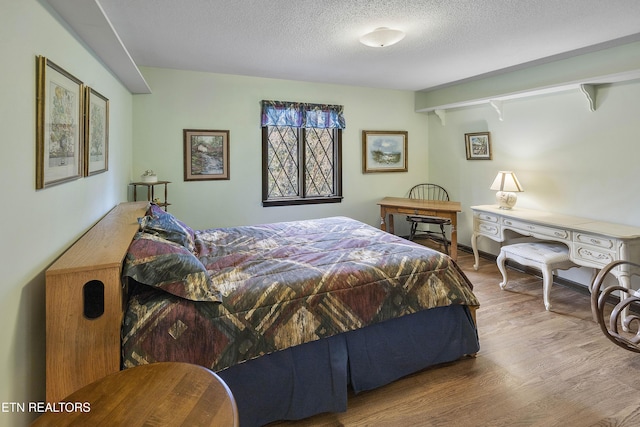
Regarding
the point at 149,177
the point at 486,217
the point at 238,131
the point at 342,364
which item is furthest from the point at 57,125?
the point at 486,217

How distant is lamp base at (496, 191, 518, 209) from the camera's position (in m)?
3.83

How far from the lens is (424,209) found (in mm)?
4312

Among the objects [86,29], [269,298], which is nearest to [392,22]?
[86,29]

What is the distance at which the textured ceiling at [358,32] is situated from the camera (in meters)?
2.25

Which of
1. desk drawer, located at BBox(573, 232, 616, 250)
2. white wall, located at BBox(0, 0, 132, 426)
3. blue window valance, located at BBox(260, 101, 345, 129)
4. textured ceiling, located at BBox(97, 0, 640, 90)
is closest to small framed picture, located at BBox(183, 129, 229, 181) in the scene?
blue window valance, located at BBox(260, 101, 345, 129)

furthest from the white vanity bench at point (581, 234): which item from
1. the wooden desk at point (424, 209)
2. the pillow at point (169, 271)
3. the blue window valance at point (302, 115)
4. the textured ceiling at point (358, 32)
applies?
the pillow at point (169, 271)

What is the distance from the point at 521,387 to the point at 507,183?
8.04 feet

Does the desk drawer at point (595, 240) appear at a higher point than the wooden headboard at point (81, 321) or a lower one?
higher

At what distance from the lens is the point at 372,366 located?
1931 mm

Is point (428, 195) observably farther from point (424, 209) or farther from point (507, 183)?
point (507, 183)

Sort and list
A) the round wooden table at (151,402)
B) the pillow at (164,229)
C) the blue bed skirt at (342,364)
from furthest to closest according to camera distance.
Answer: the pillow at (164,229) → the blue bed skirt at (342,364) → the round wooden table at (151,402)

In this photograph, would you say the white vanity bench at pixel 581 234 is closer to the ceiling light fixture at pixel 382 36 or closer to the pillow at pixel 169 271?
the ceiling light fixture at pixel 382 36

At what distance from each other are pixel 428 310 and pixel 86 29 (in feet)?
8.62

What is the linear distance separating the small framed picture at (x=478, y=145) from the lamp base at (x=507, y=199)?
71 cm
